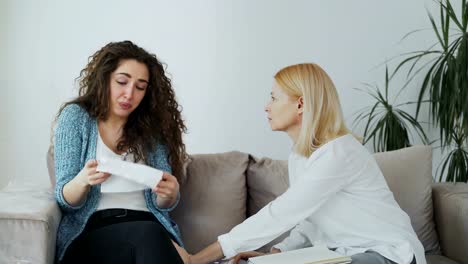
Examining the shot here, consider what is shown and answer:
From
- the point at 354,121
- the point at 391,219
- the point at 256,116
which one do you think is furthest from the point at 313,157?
the point at 354,121

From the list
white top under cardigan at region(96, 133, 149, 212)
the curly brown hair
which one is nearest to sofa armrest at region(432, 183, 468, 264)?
the curly brown hair

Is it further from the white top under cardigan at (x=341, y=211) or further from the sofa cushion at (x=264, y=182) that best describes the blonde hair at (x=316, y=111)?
the sofa cushion at (x=264, y=182)

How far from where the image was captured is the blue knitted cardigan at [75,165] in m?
1.74

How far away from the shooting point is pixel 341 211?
1572 mm

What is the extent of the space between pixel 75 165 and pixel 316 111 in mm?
817

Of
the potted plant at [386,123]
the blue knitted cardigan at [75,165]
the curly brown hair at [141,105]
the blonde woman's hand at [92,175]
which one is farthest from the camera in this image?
the potted plant at [386,123]

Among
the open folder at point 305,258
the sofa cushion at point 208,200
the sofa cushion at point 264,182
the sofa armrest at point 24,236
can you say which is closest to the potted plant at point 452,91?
the sofa cushion at point 264,182

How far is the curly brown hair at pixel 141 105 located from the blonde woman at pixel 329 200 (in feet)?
1.58

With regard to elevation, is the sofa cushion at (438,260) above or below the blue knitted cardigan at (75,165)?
below

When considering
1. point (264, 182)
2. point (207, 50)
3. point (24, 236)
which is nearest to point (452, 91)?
point (264, 182)

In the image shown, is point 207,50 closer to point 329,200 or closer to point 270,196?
point 270,196

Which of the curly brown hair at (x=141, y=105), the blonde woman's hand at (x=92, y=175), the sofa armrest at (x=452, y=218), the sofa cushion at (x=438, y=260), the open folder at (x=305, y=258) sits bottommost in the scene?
the sofa cushion at (x=438, y=260)

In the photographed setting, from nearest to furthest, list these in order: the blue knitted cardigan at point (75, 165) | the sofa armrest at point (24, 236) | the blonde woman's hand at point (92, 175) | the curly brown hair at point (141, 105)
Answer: the sofa armrest at point (24, 236)
the blonde woman's hand at point (92, 175)
the blue knitted cardigan at point (75, 165)
the curly brown hair at point (141, 105)

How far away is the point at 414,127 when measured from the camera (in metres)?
2.84
